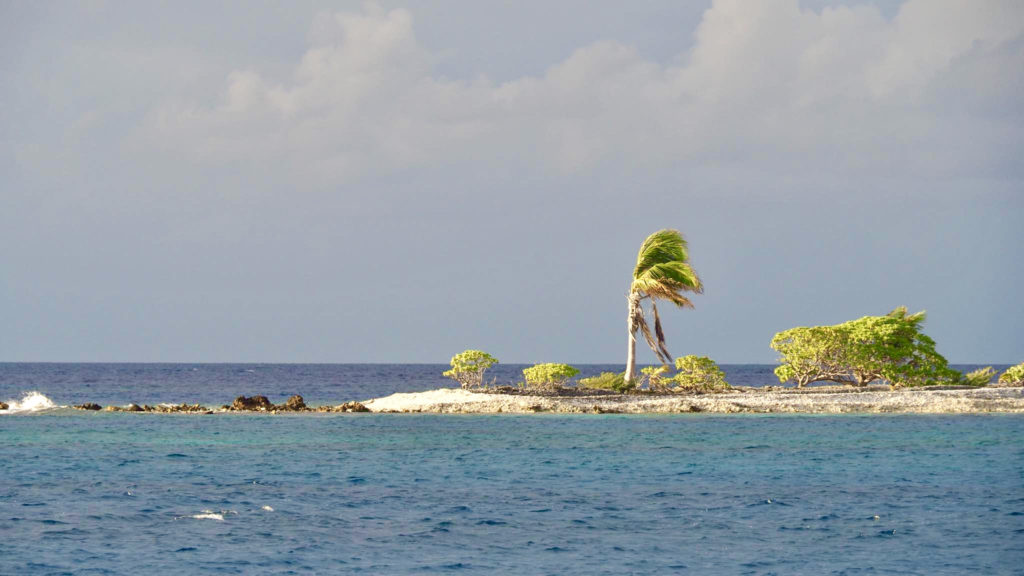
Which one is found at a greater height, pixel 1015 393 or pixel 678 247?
pixel 678 247

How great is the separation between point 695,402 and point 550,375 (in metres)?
8.24

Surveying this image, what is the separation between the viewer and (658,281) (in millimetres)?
54188

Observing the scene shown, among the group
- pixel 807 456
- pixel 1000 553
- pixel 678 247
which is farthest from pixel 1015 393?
pixel 1000 553

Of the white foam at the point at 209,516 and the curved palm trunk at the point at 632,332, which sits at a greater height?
the curved palm trunk at the point at 632,332

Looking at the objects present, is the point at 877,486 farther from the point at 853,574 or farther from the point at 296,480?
the point at 296,480

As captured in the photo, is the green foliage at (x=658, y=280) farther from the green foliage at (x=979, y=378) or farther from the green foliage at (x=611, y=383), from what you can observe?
the green foliage at (x=979, y=378)

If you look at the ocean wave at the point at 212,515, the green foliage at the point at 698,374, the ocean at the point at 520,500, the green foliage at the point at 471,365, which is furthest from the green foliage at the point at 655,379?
the ocean wave at the point at 212,515

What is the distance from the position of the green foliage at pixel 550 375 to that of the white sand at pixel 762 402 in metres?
2.61

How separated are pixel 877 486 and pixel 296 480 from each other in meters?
16.4

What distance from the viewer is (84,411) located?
54.0 metres

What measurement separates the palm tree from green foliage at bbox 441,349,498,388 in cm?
811

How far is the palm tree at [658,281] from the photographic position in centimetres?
5438

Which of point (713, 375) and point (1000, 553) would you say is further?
point (713, 375)

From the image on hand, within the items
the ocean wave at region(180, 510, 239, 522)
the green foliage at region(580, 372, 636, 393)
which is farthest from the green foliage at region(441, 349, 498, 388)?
the ocean wave at region(180, 510, 239, 522)
